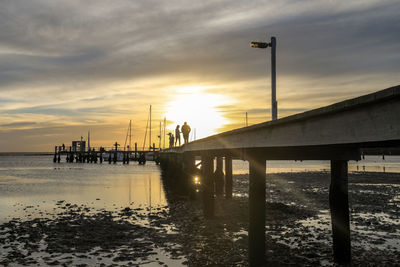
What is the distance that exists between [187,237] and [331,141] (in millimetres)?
8444

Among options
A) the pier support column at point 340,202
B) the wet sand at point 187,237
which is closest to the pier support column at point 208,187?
the wet sand at point 187,237

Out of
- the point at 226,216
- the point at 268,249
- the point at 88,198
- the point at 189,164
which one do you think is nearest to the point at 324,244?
the point at 268,249

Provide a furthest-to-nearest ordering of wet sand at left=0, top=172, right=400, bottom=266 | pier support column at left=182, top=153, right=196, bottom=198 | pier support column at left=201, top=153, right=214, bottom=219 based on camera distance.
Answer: pier support column at left=182, top=153, right=196, bottom=198 < pier support column at left=201, top=153, right=214, bottom=219 < wet sand at left=0, top=172, right=400, bottom=266

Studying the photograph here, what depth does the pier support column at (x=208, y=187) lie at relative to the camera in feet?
56.9

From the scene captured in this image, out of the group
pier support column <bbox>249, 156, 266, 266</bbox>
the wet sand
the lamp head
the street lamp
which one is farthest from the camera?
the lamp head

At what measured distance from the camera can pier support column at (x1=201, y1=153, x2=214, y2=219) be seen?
17344 millimetres

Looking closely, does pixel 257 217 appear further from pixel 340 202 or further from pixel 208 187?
pixel 208 187

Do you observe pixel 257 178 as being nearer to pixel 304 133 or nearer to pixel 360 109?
pixel 304 133

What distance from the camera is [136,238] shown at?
13641mm

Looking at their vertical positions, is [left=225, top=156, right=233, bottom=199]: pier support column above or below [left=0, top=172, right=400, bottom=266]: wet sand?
above

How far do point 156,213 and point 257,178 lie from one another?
419 inches

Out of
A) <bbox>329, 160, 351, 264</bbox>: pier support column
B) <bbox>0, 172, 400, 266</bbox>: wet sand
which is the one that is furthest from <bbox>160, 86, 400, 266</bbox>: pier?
<bbox>0, 172, 400, 266</bbox>: wet sand

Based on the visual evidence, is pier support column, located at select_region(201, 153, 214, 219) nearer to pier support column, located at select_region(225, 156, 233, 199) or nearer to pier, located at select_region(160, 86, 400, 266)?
pier, located at select_region(160, 86, 400, 266)

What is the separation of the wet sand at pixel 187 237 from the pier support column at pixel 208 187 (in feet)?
1.57
